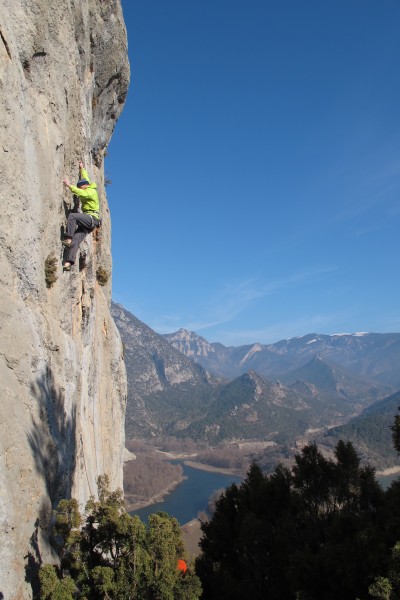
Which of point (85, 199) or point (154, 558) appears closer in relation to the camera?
point (154, 558)

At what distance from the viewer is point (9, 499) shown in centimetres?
745

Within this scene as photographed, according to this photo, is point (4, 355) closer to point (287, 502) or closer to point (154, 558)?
point (154, 558)

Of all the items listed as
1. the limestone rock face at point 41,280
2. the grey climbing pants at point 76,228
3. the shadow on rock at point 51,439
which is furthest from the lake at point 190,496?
the grey climbing pants at point 76,228

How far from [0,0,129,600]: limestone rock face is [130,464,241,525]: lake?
11179 cm

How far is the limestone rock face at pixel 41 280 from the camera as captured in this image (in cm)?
812

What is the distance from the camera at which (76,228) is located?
12555mm

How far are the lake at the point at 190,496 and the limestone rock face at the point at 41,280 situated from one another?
112 meters

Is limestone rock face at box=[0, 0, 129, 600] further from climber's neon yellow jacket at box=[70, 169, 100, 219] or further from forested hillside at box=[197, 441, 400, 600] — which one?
forested hillside at box=[197, 441, 400, 600]

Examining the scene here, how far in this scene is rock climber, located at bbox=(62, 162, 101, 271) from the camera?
40.4 feet

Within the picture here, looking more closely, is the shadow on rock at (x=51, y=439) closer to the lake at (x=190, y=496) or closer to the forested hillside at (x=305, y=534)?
the forested hillside at (x=305, y=534)

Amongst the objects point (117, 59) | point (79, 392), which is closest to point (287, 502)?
point (79, 392)

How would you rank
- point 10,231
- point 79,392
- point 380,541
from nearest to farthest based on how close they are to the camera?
point 10,231, point 380,541, point 79,392

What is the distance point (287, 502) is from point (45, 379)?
48.8ft

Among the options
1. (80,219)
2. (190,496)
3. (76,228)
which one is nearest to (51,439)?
(76,228)
